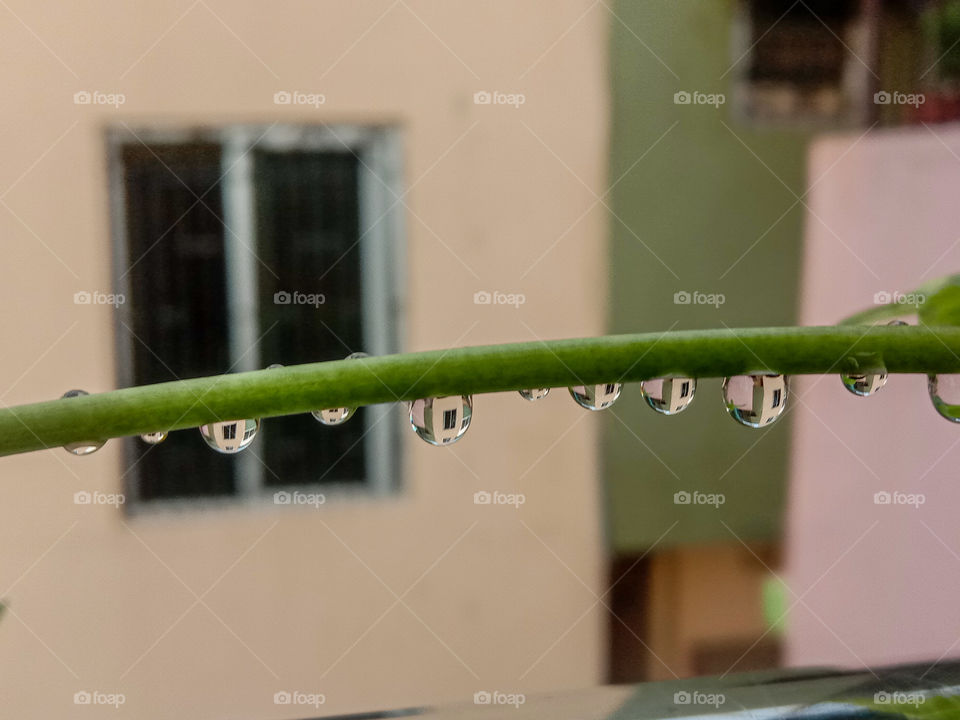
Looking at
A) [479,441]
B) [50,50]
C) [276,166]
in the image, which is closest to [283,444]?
[479,441]

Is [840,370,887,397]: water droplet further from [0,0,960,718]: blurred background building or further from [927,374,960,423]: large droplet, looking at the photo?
[0,0,960,718]: blurred background building

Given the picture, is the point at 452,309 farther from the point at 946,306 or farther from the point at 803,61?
the point at 946,306

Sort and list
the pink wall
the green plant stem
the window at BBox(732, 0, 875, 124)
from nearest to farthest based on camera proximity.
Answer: the green plant stem
the pink wall
the window at BBox(732, 0, 875, 124)

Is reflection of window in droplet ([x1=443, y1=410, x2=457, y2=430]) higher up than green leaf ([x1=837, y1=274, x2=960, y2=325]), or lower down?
lower down

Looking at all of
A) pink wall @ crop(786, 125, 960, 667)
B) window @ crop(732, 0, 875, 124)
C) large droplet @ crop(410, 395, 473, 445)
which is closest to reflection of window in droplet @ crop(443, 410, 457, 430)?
large droplet @ crop(410, 395, 473, 445)

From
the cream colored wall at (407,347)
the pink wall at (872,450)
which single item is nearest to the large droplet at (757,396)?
the pink wall at (872,450)

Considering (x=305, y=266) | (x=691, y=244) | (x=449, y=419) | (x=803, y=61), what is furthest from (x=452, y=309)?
(x=449, y=419)
